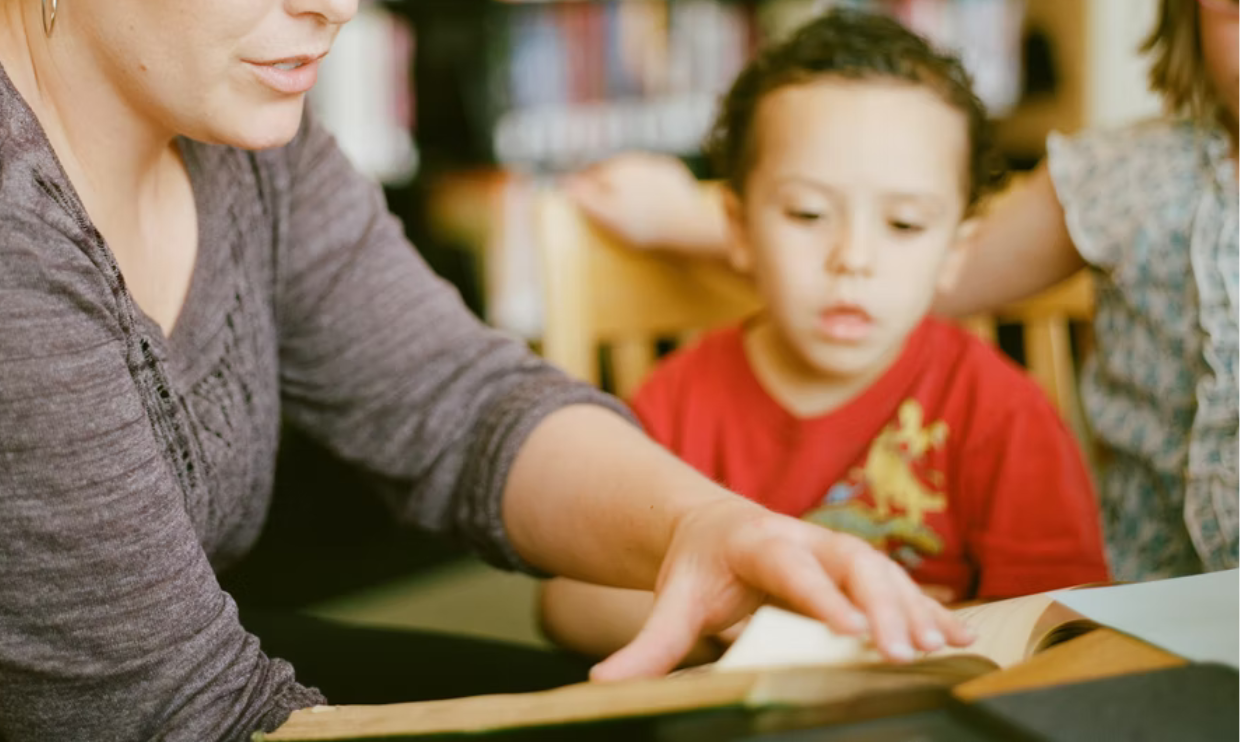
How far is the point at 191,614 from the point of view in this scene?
2.03 feet

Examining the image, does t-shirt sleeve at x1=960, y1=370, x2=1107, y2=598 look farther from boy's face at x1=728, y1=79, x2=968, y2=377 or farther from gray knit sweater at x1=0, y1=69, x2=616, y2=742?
gray knit sweater at x1=0, y1=69, x2=616, y2=742

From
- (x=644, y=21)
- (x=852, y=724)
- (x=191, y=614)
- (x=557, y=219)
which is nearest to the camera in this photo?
(x=852, y=724)

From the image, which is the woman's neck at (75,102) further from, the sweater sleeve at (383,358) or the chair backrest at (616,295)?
the chair backrest at (616,295)

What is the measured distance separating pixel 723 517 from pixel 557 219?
25.2 inches

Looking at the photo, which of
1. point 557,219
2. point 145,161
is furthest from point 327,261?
point 557,219

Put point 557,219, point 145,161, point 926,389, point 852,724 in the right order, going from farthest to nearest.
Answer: point 557,219 < point 926,389 < point 145,161 < point 852,724

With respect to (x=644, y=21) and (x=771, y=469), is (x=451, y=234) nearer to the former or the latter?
(x=644, y=21)

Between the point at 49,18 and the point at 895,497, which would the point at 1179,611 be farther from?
the point at 49,18

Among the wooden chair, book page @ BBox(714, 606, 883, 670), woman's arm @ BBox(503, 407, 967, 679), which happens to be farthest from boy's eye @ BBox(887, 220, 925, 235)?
book page @ BBox(714, 606, 883, 670)

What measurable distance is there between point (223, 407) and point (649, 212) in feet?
1.71

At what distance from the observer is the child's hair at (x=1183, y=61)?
38.3 inches

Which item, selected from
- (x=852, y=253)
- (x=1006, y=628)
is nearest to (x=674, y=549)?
(x=1006, y=628)

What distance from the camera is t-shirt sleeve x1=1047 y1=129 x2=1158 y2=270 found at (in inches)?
39.7

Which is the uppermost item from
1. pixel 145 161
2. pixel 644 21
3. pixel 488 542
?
pixel 644 21
